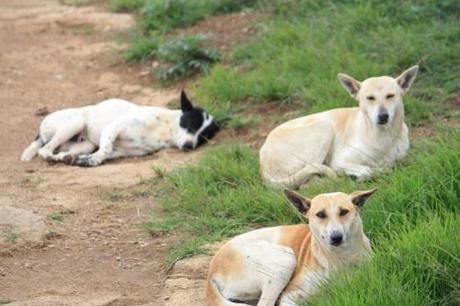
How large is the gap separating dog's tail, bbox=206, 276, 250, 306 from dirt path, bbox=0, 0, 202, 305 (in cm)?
49

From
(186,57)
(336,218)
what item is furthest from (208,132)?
(336,218)

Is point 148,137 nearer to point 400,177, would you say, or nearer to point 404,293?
point 400,177

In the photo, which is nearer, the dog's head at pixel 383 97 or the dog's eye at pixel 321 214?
the dog's eye at pixel 321 214

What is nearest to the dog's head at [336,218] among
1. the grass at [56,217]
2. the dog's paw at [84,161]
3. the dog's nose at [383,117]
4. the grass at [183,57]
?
the dog's nose at [383,117]

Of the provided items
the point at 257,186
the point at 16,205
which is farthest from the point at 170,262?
the point at 16,205

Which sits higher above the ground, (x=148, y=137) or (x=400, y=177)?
(x=400, y=177)

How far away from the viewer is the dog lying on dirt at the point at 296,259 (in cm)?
600

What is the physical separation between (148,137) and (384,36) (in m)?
2.59

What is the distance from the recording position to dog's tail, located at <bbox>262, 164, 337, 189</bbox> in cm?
802

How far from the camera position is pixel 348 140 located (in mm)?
8438

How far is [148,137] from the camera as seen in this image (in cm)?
1050

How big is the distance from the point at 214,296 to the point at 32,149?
15.6ft

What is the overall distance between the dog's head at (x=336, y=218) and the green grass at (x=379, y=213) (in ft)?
0.67

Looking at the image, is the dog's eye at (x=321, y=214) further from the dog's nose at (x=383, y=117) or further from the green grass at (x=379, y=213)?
the dog's nose at (x=383, y=117)
